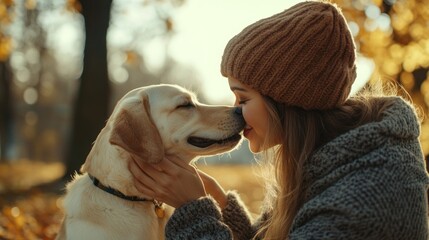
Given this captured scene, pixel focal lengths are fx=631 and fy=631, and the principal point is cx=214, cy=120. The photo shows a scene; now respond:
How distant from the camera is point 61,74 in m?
45.7

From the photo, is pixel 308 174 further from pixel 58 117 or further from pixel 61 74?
pixel 58 117

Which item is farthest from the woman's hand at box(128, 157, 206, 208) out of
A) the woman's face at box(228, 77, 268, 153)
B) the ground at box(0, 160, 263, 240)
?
the ground at box(0, 160, 263, 240)

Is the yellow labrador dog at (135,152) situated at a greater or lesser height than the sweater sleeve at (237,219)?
greater

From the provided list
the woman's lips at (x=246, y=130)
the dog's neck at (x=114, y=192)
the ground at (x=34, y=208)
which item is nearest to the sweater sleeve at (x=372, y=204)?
the woman's lips at (x=246, y=130)

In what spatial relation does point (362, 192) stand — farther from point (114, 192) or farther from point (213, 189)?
point (114, 192)

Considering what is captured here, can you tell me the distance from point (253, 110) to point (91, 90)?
8.29 metres

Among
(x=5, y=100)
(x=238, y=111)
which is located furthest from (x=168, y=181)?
(x=5, y=100)

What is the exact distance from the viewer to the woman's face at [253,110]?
330 centimetres

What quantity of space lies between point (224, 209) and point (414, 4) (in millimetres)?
5669

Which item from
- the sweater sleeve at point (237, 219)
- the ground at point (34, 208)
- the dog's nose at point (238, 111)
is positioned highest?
the dog's nose at point (238, 111)

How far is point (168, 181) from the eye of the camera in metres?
3.30

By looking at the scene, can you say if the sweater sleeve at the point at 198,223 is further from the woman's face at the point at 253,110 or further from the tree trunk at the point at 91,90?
the tree trunk at the point at 91,90

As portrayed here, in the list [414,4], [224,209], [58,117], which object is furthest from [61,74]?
[224,209]

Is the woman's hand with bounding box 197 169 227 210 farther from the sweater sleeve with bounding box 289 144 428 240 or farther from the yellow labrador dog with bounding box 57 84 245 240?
the sweater sleeve with bounding box 289 144 428 240
